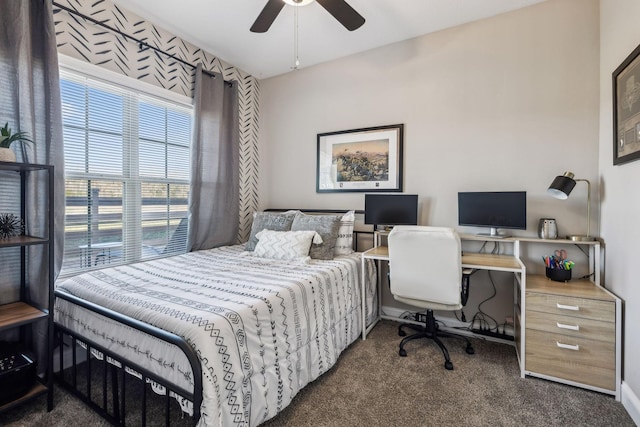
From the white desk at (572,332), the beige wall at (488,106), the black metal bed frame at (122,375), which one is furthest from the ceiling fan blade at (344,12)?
the black metal bed frame at (122,375)

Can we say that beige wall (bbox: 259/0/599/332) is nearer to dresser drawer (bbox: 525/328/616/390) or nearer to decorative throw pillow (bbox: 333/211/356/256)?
decorative throw pillow (bbox: 333/211/356/256)

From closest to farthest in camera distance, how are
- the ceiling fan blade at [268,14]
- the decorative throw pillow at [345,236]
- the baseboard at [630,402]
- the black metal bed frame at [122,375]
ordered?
the black metal bed frame at [122,375] < the baseboard at [630,402] < the ceiling fan blade at [268,14] < the decorative throw pillow at [345,236]

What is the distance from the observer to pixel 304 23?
264 cm

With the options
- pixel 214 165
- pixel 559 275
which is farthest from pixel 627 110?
pixel 214 165

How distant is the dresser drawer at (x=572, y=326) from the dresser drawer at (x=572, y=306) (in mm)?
26

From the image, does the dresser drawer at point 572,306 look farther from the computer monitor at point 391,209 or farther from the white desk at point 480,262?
the computer monitor at point 391,209

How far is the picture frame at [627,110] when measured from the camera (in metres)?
1.64

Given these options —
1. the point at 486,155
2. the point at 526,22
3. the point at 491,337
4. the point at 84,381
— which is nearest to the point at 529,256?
the point at 491,337

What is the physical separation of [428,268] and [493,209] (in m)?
0.84

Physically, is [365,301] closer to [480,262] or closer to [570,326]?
[480,262]

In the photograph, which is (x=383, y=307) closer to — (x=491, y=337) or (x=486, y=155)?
(x=491, y=337)

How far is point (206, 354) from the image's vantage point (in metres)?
1.20

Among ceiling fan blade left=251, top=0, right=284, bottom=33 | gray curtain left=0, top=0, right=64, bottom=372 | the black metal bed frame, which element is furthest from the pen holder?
gray curtain left=0, top=0, right=64, bottom=372

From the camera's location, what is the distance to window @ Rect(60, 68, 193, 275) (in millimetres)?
2230
